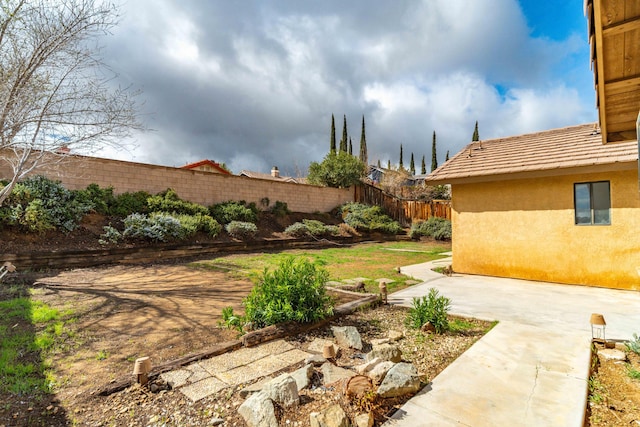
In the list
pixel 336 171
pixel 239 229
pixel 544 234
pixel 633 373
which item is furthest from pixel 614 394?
pixel 336 171

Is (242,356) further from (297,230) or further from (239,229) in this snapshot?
(297,230)

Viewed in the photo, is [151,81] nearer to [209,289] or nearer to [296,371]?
[209,289]

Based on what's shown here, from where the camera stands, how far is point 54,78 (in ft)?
19.2

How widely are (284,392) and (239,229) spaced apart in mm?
10542

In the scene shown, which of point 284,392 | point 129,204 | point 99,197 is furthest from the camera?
point 129,204

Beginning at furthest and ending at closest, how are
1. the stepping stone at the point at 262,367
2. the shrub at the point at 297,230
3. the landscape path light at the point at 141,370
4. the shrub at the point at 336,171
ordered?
the shrub at the point at 336,171
the shrub at the point at 297,230
the stepping stone at the point at 262,367
the landscape path light at the point at 141,370

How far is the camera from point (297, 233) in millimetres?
14414

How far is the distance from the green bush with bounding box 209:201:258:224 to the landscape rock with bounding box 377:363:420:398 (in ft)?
38.2

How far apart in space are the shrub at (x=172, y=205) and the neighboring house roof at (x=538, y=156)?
9.08 meters

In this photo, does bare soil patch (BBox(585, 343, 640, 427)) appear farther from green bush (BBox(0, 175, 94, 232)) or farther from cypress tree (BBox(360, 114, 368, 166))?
cypress tree (BBox(360, 114, 368, 166))

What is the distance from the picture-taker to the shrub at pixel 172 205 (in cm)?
1123

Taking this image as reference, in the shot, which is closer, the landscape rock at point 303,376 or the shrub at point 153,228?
the landscape rock at point 303,376

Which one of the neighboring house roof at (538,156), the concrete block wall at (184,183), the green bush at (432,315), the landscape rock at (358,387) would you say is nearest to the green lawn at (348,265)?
the green bush at (432,315)

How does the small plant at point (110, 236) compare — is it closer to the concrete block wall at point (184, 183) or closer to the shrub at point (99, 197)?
the shrub at point (99, 197)
